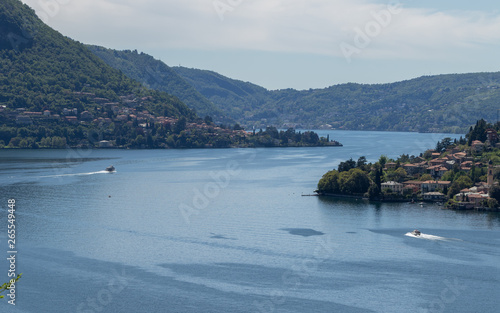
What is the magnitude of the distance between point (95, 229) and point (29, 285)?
1388cm

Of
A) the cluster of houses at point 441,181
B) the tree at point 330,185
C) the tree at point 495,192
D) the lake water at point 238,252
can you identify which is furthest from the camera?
the tree at point 330,185

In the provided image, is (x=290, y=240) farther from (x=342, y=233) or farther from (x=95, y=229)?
(x=95, y=229)

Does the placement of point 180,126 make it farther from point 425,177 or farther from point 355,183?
point 355,183

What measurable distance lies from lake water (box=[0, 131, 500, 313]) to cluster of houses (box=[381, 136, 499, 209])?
12.6 feet

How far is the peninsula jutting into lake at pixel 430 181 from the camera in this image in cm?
6369

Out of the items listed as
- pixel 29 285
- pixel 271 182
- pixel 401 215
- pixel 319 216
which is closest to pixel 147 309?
pixel 29 285

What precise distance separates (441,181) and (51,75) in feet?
392

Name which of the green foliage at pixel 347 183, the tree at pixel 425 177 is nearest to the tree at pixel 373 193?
the green foliage at pixel 347 183

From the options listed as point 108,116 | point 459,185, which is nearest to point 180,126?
point 108,116

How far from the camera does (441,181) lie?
70.8m

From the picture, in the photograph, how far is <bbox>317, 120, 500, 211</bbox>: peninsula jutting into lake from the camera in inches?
2507

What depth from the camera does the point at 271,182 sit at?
8388cm

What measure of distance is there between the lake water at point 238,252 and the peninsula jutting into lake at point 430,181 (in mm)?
2951

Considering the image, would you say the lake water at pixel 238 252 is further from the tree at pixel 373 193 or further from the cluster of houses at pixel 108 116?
the cluster of houses at pixel 108 116
